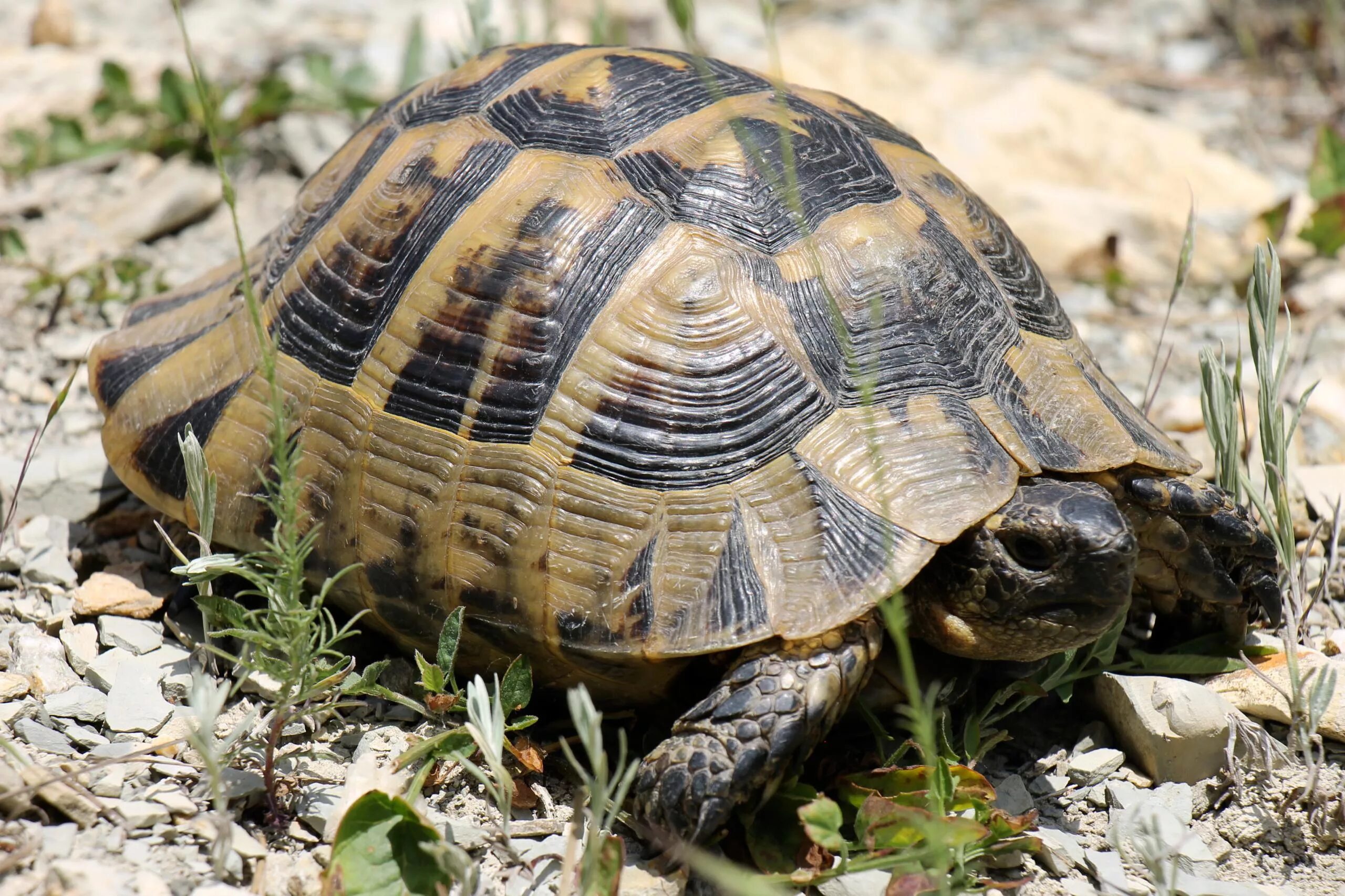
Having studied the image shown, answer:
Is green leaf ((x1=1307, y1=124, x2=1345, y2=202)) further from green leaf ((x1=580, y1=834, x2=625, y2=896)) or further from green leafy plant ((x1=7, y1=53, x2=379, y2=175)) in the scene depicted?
green leaf ((x1=580, y1=834, x2=625, y2=896))

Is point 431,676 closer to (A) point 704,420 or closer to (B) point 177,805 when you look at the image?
(B) point 177,805

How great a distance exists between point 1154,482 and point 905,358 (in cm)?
62

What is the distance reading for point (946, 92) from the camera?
18.6 ft

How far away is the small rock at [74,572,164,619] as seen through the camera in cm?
289

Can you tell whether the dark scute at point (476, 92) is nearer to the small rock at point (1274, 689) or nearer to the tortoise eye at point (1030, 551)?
the tortoise eye at point (1030, 551)

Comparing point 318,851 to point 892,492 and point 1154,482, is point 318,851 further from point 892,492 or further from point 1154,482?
point 1154,482

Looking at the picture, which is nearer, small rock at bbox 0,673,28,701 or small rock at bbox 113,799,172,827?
small rock at bbox 113,799,172,827

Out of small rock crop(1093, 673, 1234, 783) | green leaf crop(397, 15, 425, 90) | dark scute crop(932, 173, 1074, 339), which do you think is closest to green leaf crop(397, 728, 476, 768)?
small rock crop(1093, 673, 1234, 783)

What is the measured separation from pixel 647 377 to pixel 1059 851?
1257 millimetres

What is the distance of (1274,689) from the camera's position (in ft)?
8.80

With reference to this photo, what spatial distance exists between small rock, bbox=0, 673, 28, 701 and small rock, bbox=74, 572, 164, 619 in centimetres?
29

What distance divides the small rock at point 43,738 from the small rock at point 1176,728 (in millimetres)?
2210

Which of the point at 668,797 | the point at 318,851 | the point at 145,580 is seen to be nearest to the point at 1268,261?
the point at 668,797

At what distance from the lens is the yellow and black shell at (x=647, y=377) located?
7.91 ft
